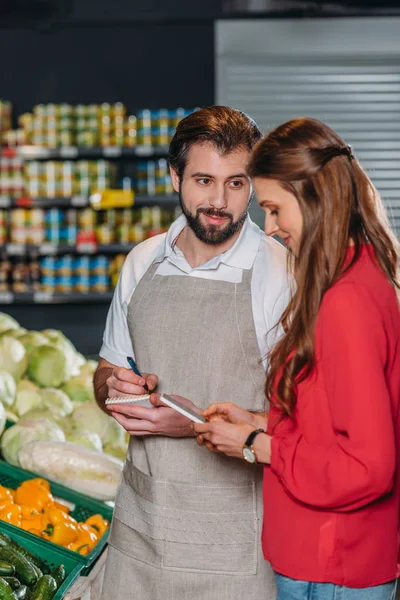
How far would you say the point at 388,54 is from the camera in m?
7.86

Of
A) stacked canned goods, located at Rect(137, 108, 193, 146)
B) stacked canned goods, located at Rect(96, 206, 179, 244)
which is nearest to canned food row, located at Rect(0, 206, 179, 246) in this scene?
stacked canned goods, located at Rect(96, 206, 179, 244)

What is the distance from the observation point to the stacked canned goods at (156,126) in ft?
23.8

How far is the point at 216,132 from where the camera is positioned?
2076 millimetres

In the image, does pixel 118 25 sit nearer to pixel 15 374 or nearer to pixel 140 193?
pixel 140 193

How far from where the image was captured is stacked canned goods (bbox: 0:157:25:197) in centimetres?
738

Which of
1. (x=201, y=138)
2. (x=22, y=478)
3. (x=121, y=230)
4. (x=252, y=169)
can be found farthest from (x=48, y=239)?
(x=252, y=169)

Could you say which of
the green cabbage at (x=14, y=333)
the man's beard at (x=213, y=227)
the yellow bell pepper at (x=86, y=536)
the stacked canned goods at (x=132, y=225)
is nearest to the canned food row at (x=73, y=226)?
the stacked canned goods at (x=132, y=225)

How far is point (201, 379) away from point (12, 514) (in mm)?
1115

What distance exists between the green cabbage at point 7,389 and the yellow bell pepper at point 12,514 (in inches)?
38.9

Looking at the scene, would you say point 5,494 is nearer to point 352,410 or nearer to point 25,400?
point 25,400

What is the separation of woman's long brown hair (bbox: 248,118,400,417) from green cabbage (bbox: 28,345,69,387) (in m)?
2.71

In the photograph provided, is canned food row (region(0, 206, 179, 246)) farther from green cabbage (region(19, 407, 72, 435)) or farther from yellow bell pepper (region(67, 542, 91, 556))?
yellow bell pepper (region(67, 542, 91, 556))

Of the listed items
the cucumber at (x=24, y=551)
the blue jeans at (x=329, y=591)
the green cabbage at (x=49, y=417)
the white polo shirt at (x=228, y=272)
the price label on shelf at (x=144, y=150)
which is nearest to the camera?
the blue jeans at (x=329, y=591)

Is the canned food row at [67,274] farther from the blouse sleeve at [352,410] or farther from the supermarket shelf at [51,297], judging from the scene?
the blouse sleeve at [352,410]
